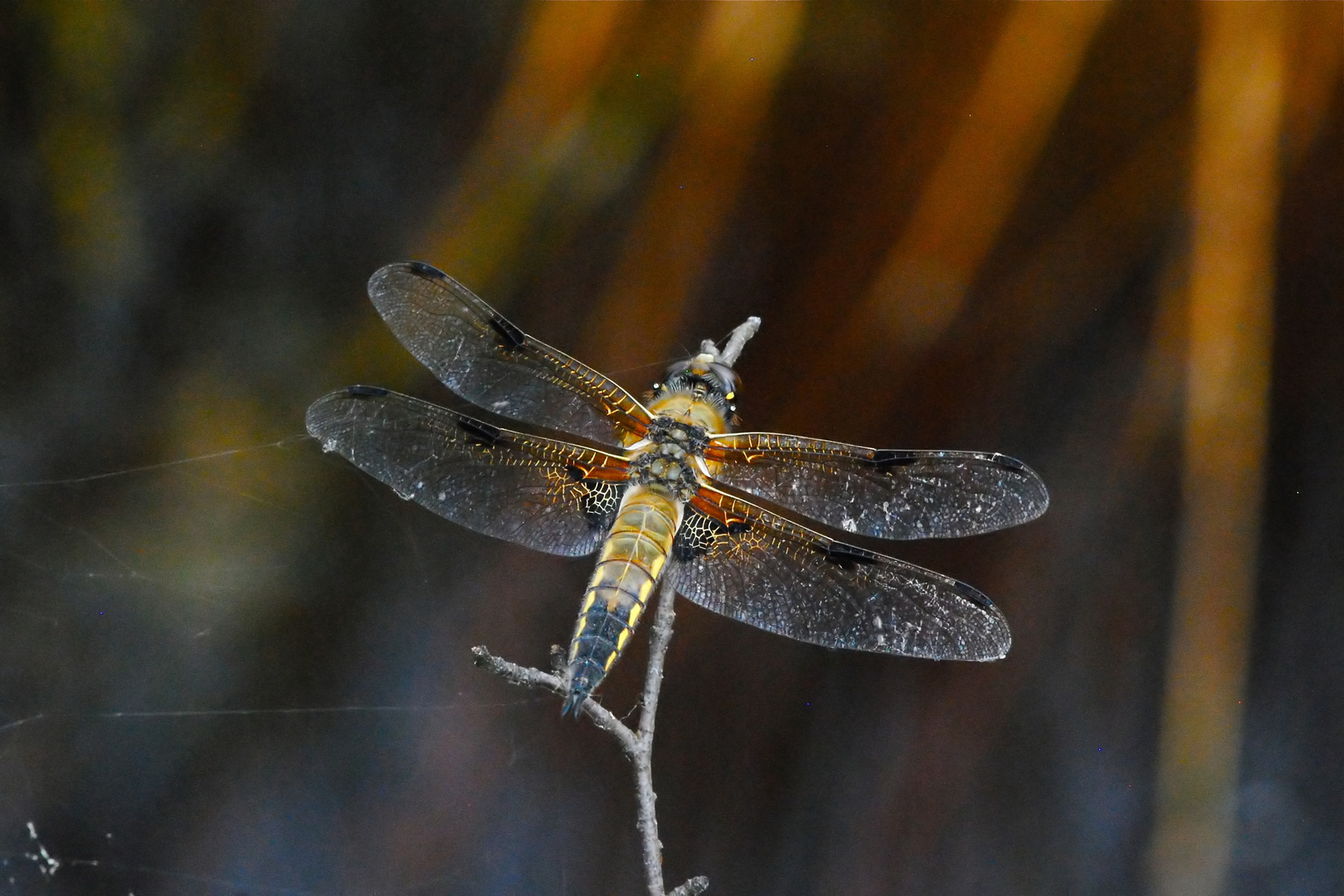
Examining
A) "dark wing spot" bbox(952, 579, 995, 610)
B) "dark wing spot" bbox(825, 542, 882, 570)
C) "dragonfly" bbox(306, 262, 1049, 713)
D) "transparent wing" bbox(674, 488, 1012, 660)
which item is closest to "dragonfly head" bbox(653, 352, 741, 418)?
"dragonfly" bbox(306, 262, 1049, 713)

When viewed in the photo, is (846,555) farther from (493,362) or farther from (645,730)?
(493,362)

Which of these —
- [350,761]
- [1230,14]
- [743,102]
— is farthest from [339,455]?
[1230,14]

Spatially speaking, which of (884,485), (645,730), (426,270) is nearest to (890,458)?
(884,485)

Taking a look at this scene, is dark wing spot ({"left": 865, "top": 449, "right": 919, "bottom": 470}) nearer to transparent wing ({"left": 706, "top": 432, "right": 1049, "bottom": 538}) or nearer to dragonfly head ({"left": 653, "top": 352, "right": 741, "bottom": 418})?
transparent wing ({"left": 706, "top": 432, "right": 1049, "bottom": 538})

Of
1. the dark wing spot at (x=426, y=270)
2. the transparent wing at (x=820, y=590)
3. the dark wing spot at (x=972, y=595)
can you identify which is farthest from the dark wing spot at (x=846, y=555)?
the dark wing spot at (x=426, y=270)

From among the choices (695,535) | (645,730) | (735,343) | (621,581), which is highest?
(735,343)
